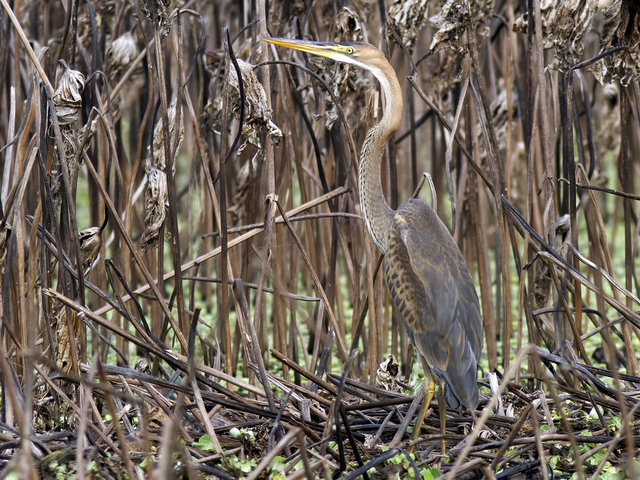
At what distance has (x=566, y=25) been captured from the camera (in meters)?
2.57

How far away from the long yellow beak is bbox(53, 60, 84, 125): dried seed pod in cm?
84

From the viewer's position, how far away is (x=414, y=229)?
2623mm

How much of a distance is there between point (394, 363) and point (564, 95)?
1.35m

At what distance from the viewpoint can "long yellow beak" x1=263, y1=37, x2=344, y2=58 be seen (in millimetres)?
2691

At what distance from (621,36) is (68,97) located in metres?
2.10

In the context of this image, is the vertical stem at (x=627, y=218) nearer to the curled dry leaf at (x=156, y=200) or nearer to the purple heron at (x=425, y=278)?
the purple heron at (x=425, y=278)

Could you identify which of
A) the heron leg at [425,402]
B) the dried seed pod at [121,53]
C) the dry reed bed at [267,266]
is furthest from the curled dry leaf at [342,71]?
the heron leg at [425,402]

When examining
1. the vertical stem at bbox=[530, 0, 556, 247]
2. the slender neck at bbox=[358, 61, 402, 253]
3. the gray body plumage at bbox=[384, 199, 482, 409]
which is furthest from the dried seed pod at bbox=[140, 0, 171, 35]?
the vertical stem at bbox=[530, 0, 556, 247]

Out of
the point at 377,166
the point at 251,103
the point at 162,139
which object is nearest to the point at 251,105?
the point at 251,103

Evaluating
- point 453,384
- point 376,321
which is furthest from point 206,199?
point 453,384

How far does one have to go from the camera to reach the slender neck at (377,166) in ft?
9.16

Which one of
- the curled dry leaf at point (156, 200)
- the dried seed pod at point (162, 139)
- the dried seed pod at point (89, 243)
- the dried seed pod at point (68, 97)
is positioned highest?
the dried seed pod at point (68, 97)

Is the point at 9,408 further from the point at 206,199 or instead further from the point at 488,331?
the point at 488,331

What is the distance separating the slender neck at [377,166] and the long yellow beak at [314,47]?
21 cm
